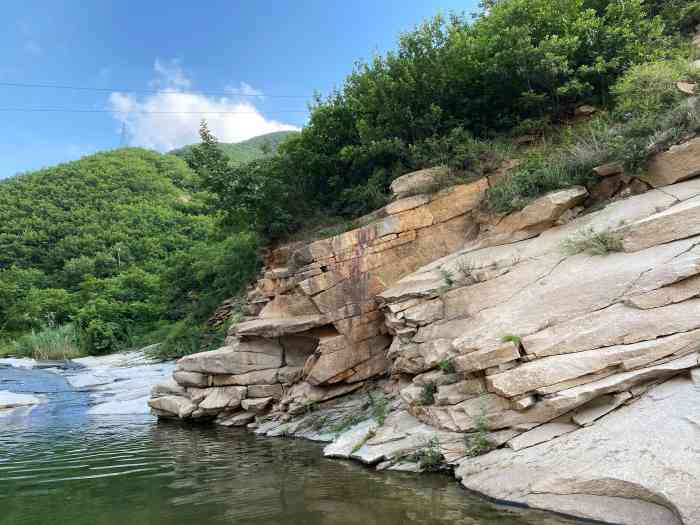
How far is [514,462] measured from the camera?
5828mm

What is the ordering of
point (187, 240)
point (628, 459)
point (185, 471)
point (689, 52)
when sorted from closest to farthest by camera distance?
point (628, 459), point (185, 471), point (689, 52), point (187, 240)

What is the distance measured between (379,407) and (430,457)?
259 centimetres

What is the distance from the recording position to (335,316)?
1109 cm

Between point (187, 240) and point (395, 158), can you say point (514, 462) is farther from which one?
point (187, 240)

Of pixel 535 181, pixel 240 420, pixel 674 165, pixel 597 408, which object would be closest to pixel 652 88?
pixel 674 165

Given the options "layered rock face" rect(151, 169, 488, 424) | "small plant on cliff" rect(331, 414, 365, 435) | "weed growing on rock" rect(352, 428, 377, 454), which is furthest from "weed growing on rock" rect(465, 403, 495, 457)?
"layered rock face" rect(151, 169, 488, 424)

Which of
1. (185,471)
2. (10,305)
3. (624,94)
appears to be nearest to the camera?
(185,471)

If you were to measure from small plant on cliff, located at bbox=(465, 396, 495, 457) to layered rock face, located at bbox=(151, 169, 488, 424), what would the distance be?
177 inches

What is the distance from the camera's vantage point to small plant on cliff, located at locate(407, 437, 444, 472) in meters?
6.79

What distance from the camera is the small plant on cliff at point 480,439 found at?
21.2 feet

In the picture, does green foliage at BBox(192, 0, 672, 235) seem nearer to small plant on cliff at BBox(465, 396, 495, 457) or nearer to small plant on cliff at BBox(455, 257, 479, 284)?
small plant on cliff at BBox(455, 257, 479, 284)

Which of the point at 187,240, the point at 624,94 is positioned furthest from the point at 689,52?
the point at 187,240

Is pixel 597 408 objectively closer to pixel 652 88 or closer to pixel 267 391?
pixel 652 88

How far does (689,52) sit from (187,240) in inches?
1918
